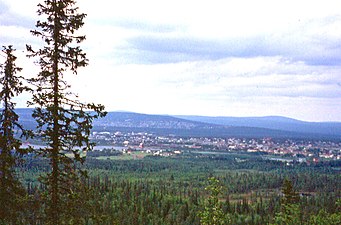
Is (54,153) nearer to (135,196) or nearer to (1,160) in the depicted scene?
(1,160)

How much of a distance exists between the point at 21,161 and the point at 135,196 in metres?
123

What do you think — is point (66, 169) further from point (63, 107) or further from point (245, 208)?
point (245, 208)

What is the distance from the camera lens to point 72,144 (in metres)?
21.9

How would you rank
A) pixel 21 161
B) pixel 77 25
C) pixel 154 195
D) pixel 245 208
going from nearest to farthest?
1. pixel 77 25
2. pixel 21 161
3. pixel 245 208
4. pixel 154 195

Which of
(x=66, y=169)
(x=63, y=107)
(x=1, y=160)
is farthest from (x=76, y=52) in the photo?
(x=1, y=160)

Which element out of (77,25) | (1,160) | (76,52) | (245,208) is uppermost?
(77,25)

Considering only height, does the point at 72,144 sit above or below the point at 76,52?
below

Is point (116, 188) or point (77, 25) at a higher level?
point (77, 25)

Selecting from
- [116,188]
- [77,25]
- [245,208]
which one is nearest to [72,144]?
[77,25]

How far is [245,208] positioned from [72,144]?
127 metres

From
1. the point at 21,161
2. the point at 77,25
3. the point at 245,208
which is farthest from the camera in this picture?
the point at 245,208

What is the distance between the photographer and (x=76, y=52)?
21.7m

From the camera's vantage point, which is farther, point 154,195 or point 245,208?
point 154,195

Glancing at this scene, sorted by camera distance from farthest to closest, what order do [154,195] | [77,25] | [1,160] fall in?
1. [154,195]
2. [1,160]
3. [77,25]
